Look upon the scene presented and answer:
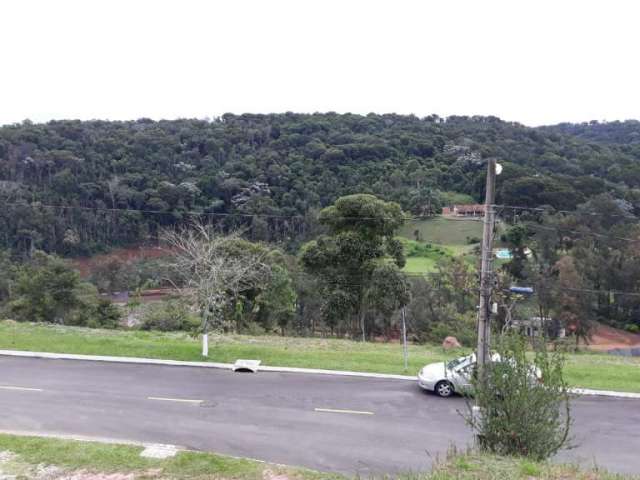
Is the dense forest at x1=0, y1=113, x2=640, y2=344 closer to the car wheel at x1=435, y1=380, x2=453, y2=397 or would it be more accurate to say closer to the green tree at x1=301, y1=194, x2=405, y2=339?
the green tree at x1=301, y1=194, x2=405, y2=339

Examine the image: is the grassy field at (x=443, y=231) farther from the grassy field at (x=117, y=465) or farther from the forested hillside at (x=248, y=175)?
the grassy field at (x=117, y=465)

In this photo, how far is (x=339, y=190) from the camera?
69938 millimetres

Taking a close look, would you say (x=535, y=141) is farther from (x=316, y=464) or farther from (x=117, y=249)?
(x=316, y=464)

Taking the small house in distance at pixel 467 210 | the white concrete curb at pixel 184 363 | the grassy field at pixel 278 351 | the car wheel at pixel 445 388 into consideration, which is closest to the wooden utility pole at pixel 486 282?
the car wheel at pixel 445 388

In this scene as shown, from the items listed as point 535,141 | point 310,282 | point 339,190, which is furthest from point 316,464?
point 535,141

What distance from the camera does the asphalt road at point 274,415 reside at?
35.3 feet

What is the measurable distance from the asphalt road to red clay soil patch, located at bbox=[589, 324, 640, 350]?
29.9 metres

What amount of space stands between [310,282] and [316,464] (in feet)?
98.2

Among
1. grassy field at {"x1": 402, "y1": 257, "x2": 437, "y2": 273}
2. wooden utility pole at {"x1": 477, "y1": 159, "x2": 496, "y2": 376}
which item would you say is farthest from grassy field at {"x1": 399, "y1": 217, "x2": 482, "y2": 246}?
wooden utility pole at {"x1": 477, "y1": 159, "x2": 496, "y2": 376}

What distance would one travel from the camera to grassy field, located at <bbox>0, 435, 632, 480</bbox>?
7.74 meters

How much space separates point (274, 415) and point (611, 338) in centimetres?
3936

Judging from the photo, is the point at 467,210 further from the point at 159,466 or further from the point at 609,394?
the point at 159,466

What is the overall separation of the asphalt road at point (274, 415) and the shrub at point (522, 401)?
230 centimetres

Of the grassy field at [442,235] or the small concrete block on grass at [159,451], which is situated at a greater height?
the grassy field at [442,235]
